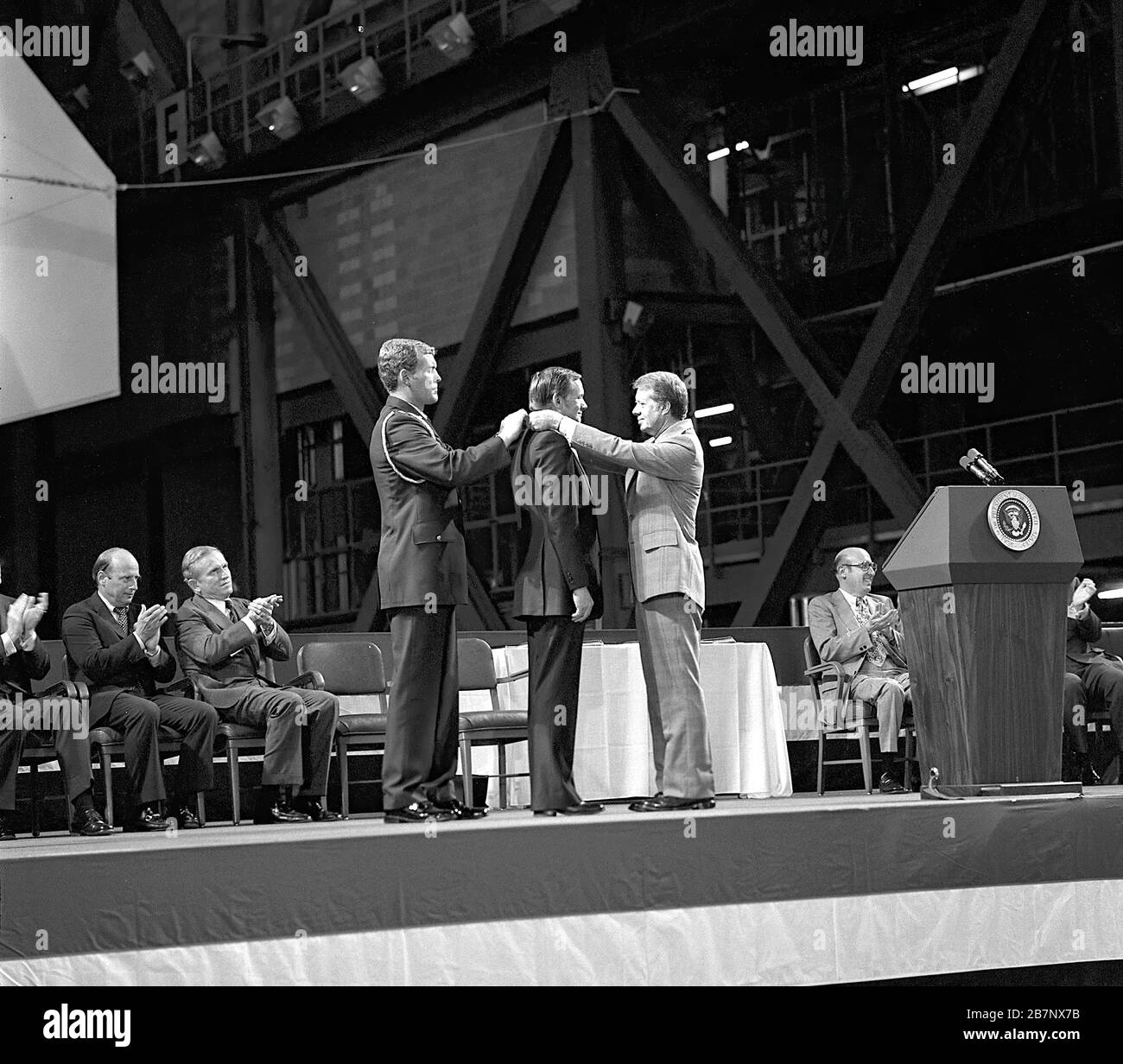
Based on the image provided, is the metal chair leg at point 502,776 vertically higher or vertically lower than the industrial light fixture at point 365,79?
lower

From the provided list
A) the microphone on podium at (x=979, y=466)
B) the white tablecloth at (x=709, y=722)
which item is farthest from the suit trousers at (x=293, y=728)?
the microphone on podium at (x=979, y=466)

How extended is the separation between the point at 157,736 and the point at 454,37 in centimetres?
698

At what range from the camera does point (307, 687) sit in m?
6.05

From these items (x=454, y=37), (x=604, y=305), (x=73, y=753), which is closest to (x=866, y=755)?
(x=73, y=753)

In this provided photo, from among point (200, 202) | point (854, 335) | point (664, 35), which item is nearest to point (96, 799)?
point (664, 35)

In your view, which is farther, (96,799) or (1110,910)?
(96,799)

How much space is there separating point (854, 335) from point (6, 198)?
715 centimetres

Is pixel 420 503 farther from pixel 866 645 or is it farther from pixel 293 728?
pixel 866 645

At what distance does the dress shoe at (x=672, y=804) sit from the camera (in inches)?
180

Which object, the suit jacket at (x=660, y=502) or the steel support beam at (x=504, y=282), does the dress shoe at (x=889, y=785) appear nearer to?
the suit jacket at (x=660, y=502)

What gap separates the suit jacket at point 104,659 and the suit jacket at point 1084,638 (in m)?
4.04

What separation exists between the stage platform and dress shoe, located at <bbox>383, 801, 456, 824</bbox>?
150 millimetres

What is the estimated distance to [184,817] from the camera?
5824 millimetres
